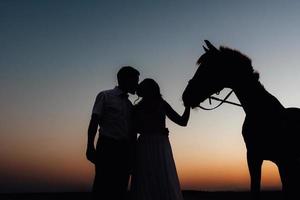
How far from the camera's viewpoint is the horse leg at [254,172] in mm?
5234

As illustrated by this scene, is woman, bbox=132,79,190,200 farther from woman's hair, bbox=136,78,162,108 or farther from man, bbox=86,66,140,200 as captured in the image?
man, bbox=86,66,140,200

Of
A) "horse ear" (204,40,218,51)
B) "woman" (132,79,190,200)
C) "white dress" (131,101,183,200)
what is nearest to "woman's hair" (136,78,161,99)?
"woman" (132,79,190,200)

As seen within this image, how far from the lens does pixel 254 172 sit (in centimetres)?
533

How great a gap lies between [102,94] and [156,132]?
0.97 metres

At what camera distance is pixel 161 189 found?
5.44m

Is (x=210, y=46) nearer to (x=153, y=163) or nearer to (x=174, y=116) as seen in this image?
(x=174, y=116)

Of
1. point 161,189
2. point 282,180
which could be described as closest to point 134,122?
point 161,189

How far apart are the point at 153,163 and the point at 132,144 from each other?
0.41 meters

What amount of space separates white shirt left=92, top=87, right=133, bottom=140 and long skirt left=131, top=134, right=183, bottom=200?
403 millimetres

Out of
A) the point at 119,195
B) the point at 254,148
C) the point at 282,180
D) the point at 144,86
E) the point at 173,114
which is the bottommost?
the point at 119,195

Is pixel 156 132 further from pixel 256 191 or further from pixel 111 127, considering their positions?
pixel 256 191

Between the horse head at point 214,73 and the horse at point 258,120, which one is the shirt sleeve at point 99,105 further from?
the horse at point 258,120

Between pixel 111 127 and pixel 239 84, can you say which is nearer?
pixel 111 127

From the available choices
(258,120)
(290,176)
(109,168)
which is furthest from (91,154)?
(290,176)
